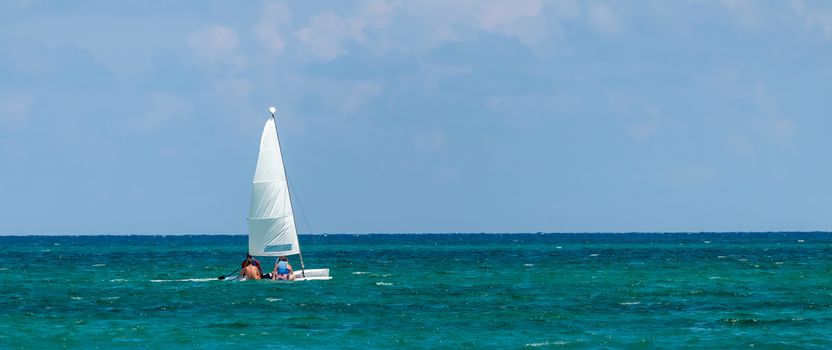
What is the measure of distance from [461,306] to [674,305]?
31.3ft

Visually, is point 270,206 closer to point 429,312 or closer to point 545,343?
point 429,312

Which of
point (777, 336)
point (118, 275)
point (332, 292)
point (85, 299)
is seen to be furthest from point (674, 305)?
point (118, 275)

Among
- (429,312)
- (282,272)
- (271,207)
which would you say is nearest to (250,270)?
(282,272)

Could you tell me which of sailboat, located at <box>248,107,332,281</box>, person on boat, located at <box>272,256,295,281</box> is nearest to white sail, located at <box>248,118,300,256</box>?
sailboat, located at <box>248,107,332,281</box>

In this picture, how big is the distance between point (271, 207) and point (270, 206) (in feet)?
0.33

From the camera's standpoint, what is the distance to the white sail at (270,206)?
252 ft

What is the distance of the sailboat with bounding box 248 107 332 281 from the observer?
76.8 m

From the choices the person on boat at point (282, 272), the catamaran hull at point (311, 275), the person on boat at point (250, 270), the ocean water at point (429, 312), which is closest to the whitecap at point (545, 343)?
the ocean water at point (429, 312)

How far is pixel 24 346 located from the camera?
44.6 metres

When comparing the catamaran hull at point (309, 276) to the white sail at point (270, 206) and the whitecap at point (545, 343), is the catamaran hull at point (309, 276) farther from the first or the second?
the whitecap at point (545, 343)

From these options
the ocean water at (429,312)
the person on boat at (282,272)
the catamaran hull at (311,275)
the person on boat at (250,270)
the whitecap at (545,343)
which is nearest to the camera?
the whitecap at (545,343)

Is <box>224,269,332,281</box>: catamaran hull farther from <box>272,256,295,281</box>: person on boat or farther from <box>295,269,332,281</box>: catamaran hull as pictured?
<box>272,256,295,281</box>: person on boat

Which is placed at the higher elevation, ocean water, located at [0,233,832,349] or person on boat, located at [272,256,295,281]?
person on boat, located at [272,256,295,281]

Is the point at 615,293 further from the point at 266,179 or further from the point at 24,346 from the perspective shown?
the point at 24,346
